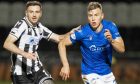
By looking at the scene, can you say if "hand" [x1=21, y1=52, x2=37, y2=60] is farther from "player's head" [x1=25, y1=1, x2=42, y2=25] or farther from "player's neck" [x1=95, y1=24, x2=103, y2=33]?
"player's neck" [x1=95, y1=24, x2=103, y2=33]

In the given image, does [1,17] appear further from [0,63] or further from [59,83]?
[59,83]

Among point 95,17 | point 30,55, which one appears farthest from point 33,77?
point 95,17

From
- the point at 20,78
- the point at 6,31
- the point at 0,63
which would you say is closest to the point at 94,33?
the point at 20,78

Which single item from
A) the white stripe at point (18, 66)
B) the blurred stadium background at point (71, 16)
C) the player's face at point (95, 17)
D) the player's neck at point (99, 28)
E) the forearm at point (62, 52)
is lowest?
the blurred stadium background at point (71, 16)

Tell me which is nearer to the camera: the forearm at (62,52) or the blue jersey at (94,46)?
the forearm at (62,52)

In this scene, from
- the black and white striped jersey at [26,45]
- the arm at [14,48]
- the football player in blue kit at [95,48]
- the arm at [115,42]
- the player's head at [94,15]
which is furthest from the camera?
the black and white striped jersey at [26,45]

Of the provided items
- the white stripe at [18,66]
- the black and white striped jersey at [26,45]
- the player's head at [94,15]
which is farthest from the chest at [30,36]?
the player's head at [94,15]

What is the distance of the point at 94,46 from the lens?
29.8ft

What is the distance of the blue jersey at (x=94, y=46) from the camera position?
357 inches

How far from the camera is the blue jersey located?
9.07 metres

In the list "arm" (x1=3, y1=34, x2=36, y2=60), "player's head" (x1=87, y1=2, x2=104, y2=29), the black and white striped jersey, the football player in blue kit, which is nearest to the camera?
"arm" (x1=3, y1=34, x2=36, y2=60)

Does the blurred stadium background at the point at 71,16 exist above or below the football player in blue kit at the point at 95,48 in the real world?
below

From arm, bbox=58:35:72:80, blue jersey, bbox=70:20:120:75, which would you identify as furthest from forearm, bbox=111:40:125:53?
arm, bbox=58:35:72:80

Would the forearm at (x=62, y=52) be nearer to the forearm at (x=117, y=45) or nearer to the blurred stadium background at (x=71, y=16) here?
the forearm at (x=117, y=45)
